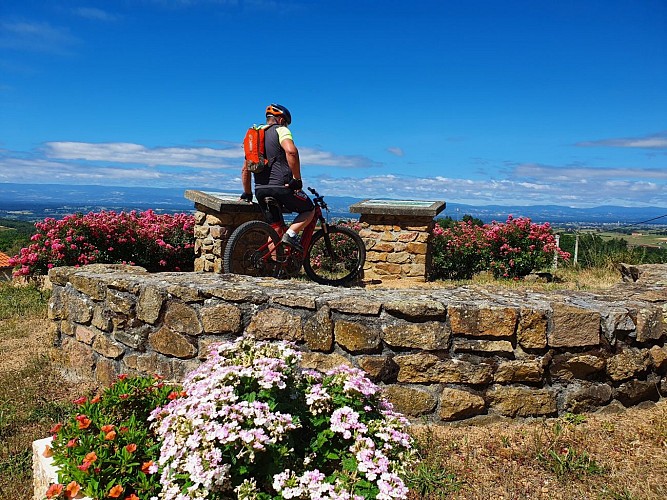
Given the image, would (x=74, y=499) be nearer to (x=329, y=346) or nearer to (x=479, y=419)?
(x=329, y=346)

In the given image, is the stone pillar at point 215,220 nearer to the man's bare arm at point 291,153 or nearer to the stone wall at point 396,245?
the stone wall at point 396,245

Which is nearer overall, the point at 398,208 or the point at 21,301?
the point at 21,301

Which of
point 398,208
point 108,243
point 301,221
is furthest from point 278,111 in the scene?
point 108,243

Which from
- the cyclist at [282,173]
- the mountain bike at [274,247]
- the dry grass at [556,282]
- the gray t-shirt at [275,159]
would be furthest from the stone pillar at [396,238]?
the gray t-shirt at [275,159]

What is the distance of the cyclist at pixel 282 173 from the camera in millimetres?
5141

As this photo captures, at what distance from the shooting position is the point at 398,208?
7.45 m

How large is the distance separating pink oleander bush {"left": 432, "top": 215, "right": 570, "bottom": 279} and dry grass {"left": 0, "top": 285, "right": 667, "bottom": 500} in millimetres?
5411

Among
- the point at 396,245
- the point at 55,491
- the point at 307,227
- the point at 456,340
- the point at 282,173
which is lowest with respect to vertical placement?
the point at 55,491

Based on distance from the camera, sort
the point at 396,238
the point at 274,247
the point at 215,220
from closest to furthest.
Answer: the point at 274,247
the point at 215,220
the point at 396,238

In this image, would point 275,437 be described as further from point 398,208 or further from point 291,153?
point 398,208

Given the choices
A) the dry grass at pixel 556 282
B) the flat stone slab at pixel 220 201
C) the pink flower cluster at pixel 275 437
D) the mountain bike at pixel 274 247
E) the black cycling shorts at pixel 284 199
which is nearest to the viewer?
the pink flower cluster at pixel 275 437

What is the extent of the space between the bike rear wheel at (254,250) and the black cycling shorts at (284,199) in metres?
0.18

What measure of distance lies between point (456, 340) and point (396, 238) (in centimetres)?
420

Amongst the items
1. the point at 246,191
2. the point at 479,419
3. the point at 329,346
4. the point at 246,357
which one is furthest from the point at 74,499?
the point at 246,191
